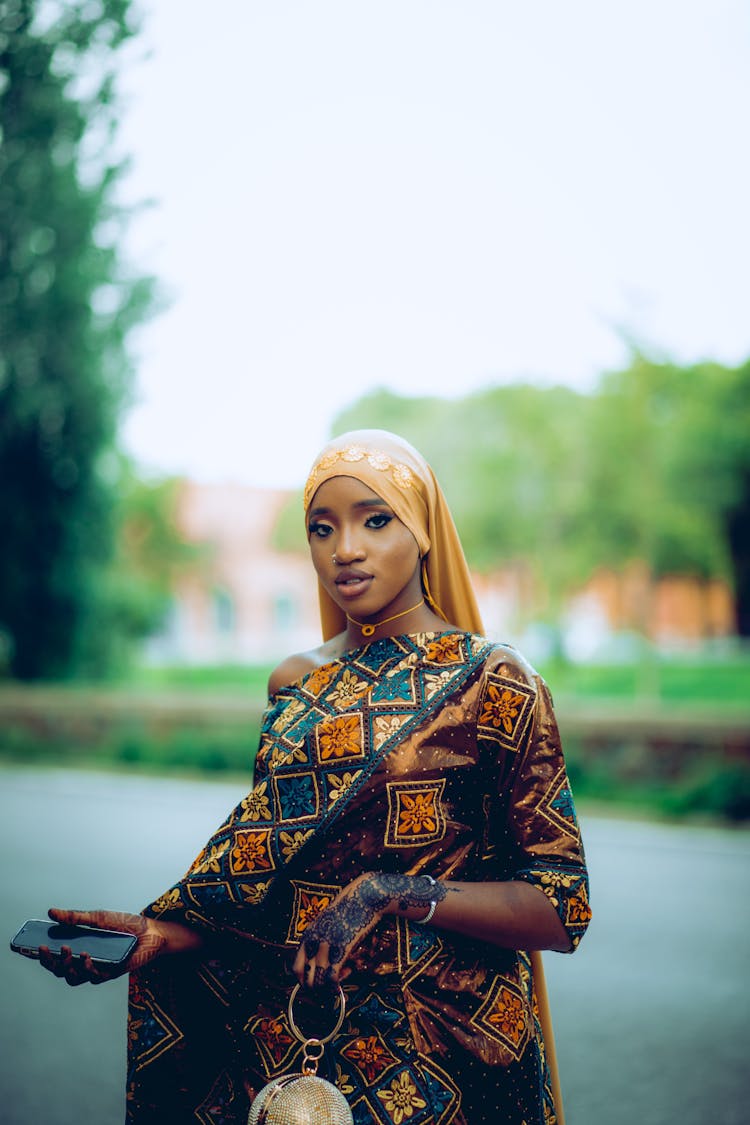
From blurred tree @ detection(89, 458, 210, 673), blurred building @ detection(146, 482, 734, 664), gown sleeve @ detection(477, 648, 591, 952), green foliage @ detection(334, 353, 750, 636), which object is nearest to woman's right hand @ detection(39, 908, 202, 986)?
gown sleeve @ detection(477, 648, 591, 952)

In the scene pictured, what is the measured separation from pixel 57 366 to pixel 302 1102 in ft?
54.5

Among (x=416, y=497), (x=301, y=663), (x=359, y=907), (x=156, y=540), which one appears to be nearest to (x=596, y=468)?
(x=156, y=540)

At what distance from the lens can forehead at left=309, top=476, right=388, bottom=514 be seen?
192 centimetres

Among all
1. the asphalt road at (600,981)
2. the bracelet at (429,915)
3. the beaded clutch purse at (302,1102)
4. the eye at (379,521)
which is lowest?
the asphalt road at (600,981)

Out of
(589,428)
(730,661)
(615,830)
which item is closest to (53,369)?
(589,428)

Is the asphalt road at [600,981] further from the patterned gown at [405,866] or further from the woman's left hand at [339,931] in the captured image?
the woman's left hand at [339,931]

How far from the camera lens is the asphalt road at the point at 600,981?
4684 mm

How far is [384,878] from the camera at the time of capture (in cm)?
169

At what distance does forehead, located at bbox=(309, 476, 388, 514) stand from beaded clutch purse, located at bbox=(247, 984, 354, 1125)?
0.78 m

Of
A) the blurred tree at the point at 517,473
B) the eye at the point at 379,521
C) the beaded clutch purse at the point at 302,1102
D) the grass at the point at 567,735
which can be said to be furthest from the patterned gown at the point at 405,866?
the blurred tree at the point at 517,473

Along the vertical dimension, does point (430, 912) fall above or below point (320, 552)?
below

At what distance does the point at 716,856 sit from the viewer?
8766mm

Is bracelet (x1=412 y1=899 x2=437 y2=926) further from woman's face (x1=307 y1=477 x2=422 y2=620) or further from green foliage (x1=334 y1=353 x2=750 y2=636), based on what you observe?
green foliage (x1=334 y1=353 x2=750 y2=636)

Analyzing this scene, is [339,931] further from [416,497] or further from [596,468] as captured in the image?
[596,468]
